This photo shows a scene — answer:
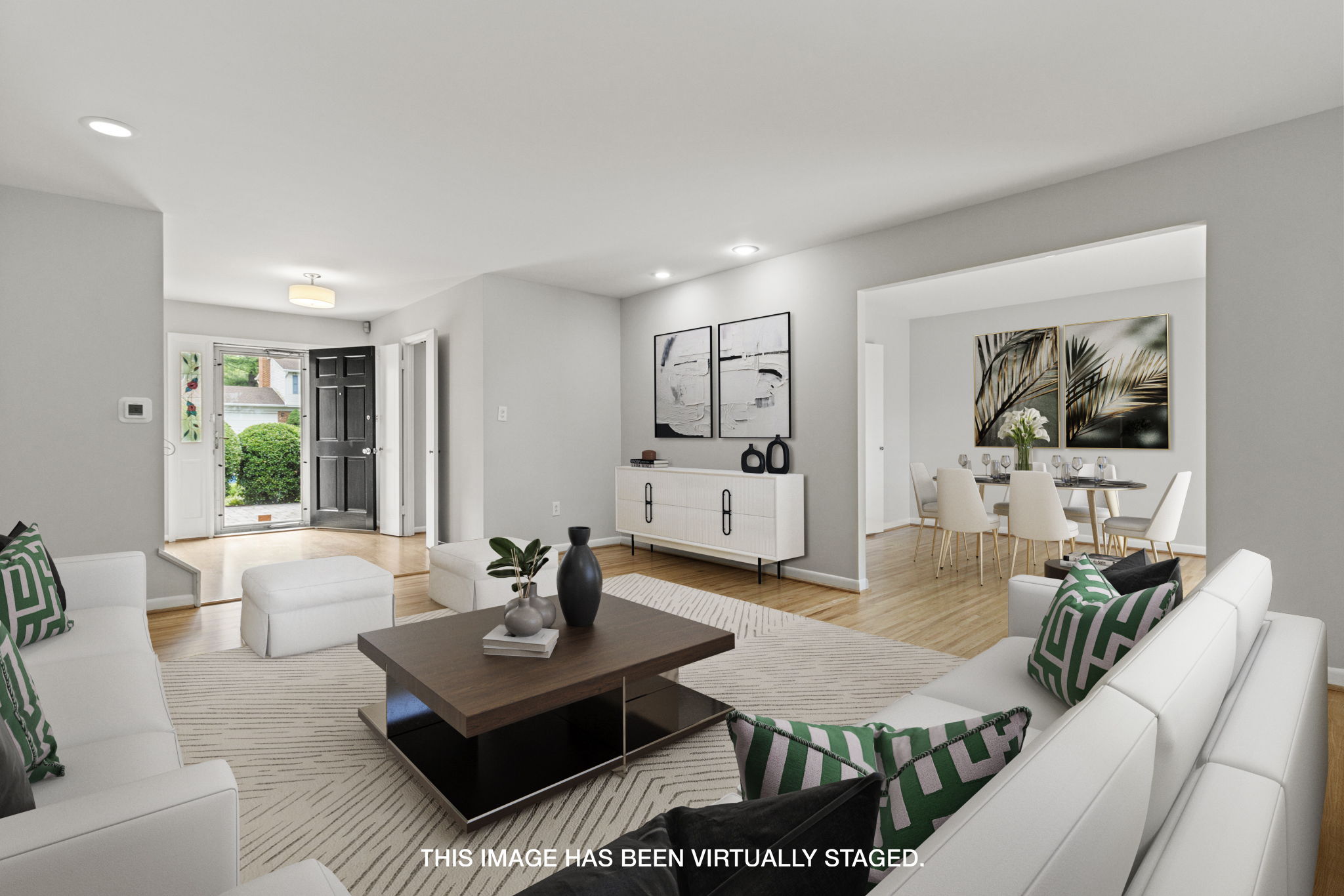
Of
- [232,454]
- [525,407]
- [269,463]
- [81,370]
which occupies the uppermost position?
[81,370]

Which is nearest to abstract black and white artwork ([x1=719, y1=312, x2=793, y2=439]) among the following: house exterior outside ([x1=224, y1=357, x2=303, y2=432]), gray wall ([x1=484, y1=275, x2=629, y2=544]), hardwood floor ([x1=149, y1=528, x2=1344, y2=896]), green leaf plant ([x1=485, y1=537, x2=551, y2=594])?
hardwood floor ([x1=149, y1=528, x2=1344, y2=896])

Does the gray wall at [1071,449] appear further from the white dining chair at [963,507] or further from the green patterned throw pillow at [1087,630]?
the green patterned throw pillow at [1087,630]

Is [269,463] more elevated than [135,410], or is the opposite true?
[135,410]

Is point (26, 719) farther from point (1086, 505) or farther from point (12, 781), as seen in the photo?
point (1086, 505)

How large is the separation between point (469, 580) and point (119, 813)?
276 cm

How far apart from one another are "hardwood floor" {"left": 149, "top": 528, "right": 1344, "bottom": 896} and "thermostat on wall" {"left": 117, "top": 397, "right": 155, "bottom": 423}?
3.94ft

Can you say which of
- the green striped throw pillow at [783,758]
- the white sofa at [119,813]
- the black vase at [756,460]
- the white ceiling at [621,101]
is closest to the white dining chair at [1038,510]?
the black vase at [756,460]

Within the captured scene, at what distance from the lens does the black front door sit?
706cm

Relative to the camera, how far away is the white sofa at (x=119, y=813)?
898 mm

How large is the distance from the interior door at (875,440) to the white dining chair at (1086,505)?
5.67 ft

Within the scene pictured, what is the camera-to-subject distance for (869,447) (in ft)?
22.4

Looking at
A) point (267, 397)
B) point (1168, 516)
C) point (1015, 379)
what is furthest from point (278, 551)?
point (1015, 379)

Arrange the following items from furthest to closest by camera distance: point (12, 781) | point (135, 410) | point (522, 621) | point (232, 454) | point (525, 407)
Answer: point (232, 454), point (525, 407), point (135, 410), point (522, 621), point (12, 781)

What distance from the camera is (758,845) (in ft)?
2.00
